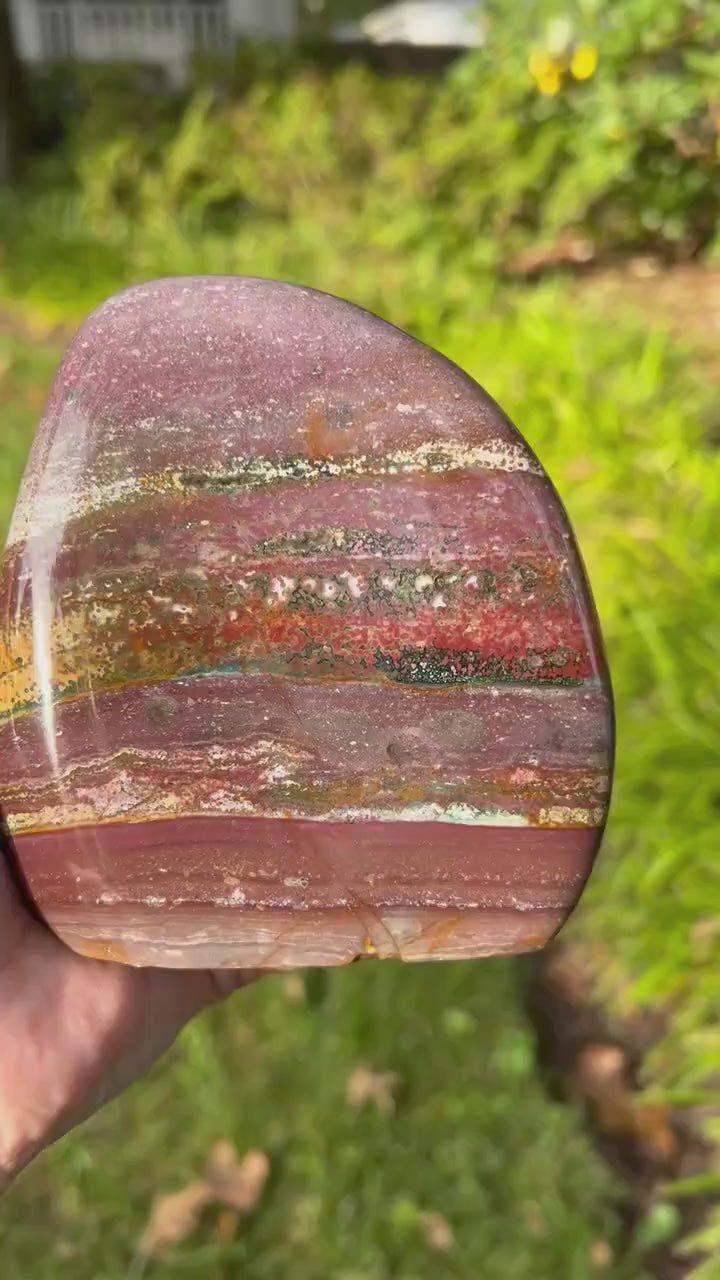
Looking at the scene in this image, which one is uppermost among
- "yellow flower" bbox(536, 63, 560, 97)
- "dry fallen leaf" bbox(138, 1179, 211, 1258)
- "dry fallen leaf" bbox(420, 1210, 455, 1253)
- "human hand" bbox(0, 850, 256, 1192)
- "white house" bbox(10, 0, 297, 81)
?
"white house" bbox(10, 0, 297, 81)

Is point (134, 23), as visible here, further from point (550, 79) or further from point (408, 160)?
point (550, 79)

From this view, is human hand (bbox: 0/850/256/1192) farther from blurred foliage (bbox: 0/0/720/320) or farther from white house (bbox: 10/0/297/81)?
white house (bbox: 10/0/297/81)

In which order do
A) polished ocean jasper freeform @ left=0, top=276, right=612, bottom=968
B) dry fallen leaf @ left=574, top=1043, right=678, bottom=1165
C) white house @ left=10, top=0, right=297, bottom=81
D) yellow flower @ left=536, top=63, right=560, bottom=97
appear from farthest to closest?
white house @ left=10, top=0, right=297, bottom=81 < yellow flower @ left=536, top=63, right=560, bottom=97 < dry fallen leaf @ left=574, top=1043, right=678, bottom=1165 < polished ocean jasper freeform @ left=0, top=276, right=612, bottom=968

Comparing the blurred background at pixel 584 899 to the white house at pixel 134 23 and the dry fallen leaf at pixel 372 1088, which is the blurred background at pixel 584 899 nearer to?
the dry fallen leaf at pixel 372 1088

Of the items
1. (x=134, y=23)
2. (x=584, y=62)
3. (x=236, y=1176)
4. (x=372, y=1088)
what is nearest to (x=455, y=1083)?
(x=372, y=1088)

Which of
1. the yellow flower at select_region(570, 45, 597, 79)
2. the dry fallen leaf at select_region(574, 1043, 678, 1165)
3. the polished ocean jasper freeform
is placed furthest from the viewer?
the yellow flower at select_region(570, 45, 597, 79)

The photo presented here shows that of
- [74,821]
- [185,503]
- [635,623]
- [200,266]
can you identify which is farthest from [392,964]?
[200,266]

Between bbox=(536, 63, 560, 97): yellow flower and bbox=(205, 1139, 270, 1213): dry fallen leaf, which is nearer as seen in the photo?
bbox=(205, 1139, 270, 1213): dry fallen leaf

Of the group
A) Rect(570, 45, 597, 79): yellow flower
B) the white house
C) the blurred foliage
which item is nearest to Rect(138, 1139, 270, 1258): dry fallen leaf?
the blurred foliage
